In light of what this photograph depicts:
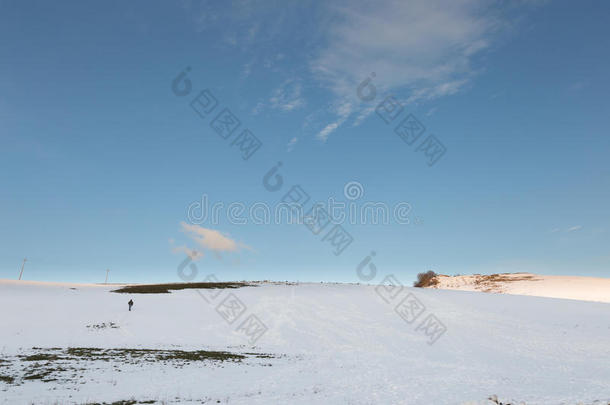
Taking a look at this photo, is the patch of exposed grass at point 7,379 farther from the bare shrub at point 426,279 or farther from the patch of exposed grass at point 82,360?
the bare shrub at point 426,279

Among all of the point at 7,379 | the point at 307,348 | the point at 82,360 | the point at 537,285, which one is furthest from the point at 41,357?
the point at 537,285

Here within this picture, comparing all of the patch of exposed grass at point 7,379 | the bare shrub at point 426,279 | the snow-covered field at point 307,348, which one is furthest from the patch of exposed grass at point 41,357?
the bare shrub at point 426,279

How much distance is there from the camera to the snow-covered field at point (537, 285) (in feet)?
220

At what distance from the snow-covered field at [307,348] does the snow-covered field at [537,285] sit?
9.52m

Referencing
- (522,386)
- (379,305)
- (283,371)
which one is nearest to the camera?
(522,386)

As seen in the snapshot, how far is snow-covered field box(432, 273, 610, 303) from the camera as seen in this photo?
67.2 m

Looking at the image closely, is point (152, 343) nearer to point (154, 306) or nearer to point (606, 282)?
point (154, 306)

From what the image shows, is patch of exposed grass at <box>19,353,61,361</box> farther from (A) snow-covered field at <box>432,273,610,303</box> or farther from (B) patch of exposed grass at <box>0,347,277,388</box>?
(A) snow-covered field at <box>432,273,610,303</box>

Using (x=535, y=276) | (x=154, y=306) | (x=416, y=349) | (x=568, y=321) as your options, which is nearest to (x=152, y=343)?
(x=154, y=306)

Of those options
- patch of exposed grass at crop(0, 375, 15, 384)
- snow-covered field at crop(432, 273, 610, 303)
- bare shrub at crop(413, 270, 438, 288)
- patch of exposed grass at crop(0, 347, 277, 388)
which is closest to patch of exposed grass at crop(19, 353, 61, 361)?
patch of exposed grass at crop(0, 347, 277, 388)

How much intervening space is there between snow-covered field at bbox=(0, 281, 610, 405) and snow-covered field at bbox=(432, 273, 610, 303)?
375 inches

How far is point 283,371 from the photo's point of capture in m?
25.2

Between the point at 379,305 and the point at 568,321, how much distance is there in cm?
2200

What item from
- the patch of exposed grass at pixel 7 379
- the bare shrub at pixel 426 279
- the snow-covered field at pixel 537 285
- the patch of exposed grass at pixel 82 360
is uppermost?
the bare shrub at pixel 426 279
